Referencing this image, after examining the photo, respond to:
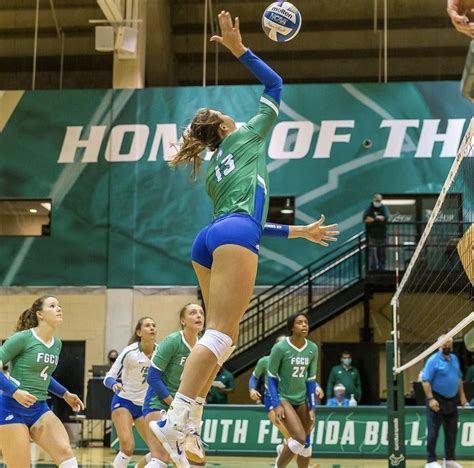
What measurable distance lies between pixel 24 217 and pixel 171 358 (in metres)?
15.8

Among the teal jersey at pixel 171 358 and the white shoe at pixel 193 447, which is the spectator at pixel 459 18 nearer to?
the white shoe at pixel 193 447

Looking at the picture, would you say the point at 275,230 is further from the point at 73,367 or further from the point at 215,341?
the point at 73,367

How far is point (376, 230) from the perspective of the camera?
20.6 m

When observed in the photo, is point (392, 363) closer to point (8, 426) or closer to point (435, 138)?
point (8, 426)

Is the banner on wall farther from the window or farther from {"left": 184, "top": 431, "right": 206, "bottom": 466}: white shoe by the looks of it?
{"left": 184, "top": 431, "right": 206, "bottom": 466}: white shoe

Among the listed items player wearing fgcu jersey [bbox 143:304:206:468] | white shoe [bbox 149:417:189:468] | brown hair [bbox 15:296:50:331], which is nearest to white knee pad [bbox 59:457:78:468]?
player wearing fgcu jersey [bbox 143:304:206:468]

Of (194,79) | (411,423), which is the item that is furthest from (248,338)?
(194,79)

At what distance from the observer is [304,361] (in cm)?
1149

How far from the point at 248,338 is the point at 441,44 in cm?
1005

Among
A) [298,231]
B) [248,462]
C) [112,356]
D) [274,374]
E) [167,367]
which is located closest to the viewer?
[298,231]

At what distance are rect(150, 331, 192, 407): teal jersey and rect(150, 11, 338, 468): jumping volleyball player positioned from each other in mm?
2912

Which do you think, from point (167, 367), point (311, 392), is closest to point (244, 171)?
point (167, 367)

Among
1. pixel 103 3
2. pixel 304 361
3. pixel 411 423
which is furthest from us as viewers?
pixel 103 3

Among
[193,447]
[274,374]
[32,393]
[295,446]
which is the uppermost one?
→ [274,374]
